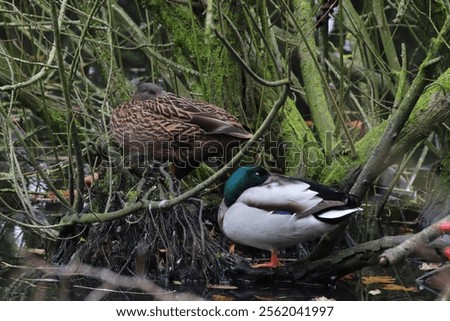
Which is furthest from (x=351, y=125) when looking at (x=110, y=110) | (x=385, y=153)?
(x=385, y=153)

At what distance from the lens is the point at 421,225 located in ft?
23.7

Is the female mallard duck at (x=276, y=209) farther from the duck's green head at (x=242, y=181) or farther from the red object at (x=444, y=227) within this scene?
the red object at (x=444, y=227)

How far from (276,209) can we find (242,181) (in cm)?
35

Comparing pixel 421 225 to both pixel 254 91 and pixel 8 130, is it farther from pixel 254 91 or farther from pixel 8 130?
pixel 8 130

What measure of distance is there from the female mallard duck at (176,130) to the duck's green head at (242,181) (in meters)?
0.50

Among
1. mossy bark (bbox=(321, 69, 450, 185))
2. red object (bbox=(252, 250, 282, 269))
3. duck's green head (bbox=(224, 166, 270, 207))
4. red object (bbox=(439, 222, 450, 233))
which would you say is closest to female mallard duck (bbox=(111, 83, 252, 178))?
duck's green head (bbox=(224, 166, 270, 207))

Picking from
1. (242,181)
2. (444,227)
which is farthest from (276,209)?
(444,227)

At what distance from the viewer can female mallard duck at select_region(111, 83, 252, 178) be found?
6.35 metres

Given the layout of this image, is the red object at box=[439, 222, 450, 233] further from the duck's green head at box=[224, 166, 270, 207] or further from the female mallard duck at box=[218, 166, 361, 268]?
the duck's green head at box=[224, 166, 270, 207]

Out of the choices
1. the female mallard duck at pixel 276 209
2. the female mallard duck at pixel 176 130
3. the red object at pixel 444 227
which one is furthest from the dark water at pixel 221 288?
the red object at pixel 444 227

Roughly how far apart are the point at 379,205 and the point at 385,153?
2180mm

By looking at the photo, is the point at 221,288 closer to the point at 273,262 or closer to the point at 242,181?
the point at 273,262

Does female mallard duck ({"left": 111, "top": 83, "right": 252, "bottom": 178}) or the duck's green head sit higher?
female mallard duck ({"left": 111, "top": 83, "right": 252, "bottom": 178})

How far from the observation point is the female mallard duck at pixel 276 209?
18.1 feet
